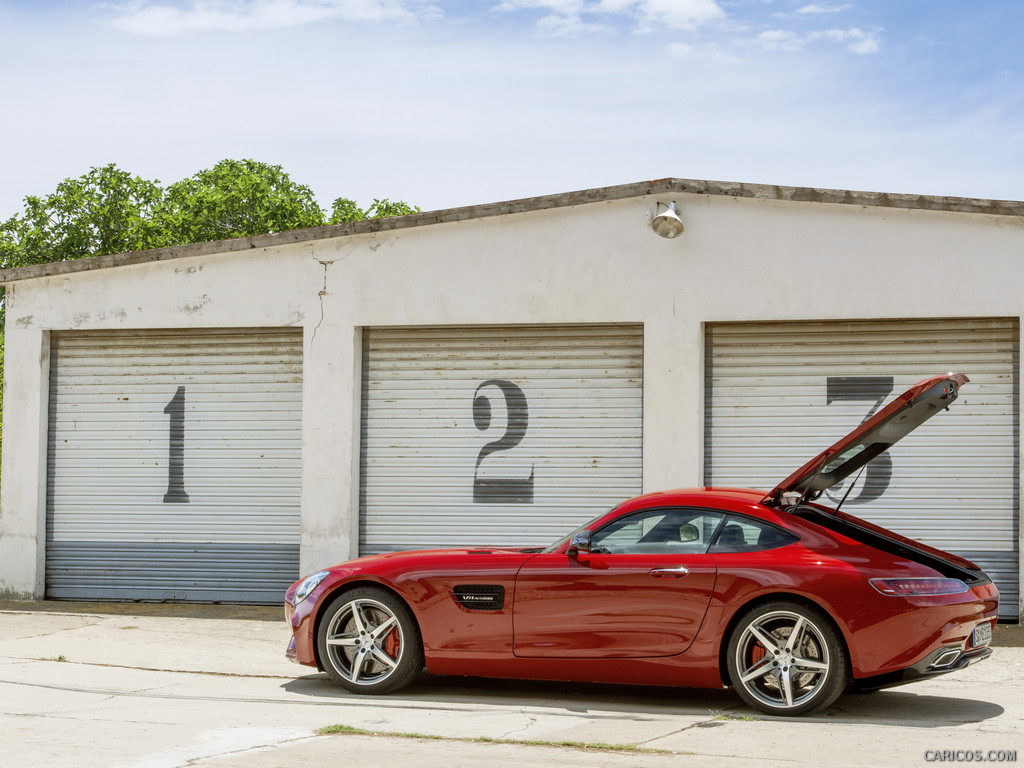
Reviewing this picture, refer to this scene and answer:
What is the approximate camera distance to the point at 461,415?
40.6 ft

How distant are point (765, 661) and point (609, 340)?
5740 mm

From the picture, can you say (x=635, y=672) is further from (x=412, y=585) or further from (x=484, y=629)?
(x=412, y=585)

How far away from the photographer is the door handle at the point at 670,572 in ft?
22.8

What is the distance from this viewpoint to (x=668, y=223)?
11562 millimetres

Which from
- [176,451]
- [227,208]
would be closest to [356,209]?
[227,208]

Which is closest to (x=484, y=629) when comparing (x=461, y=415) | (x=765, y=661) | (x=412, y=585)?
(x=412, y=585)

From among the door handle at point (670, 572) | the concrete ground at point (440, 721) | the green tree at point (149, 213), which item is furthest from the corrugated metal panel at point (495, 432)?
the green tree at point (149, 213)

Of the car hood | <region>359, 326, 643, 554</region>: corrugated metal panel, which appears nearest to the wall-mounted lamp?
<region>359, 326, 643, 554</region>: corrugated metal panel

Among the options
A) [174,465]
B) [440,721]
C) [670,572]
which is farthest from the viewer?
[174,465]

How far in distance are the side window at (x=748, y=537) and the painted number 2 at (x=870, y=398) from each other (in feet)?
15.7

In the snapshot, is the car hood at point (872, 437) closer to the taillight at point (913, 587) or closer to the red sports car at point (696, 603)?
the red sports car at point (696, 603)

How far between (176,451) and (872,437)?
8.12 metres

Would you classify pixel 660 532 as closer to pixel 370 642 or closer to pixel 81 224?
pixel 370 642

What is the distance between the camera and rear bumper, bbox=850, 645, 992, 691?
6.54m
